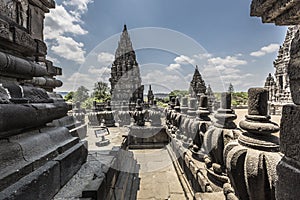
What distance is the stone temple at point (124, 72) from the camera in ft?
61.2

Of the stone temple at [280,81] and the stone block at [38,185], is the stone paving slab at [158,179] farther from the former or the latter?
the stone temple at [280,81]

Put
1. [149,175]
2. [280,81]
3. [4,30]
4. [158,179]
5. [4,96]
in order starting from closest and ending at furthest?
[4,96]
[4,30]
[158,179]
[149,175]
[280,81]

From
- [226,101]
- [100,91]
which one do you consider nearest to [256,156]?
[226,101]

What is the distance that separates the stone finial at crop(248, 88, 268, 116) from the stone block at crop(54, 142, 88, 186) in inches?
72.8

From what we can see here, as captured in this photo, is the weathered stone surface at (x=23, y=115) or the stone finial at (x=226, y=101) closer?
the weathered stone surface at (x=23, y=115)

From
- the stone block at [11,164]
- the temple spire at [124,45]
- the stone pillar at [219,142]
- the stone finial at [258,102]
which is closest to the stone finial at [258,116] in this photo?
the stone finial at [258,102]

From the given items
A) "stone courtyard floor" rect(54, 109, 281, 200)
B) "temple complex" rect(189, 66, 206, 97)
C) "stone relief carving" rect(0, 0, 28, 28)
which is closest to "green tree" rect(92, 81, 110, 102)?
"temple complex" rect(189, 66, 206, 97)

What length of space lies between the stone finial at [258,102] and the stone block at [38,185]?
1.80 metres

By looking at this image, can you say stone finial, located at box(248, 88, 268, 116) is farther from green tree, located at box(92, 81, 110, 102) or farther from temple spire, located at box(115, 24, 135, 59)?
green tree, located at box(92, 81, 110, 102)

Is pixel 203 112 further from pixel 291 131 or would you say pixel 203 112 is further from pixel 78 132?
pixel 78 132

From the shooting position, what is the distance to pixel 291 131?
0.81 metres

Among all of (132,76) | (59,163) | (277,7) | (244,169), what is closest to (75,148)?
(59,163)

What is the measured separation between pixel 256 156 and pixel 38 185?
64.1 inches

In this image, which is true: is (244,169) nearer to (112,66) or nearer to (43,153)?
(43,153)
